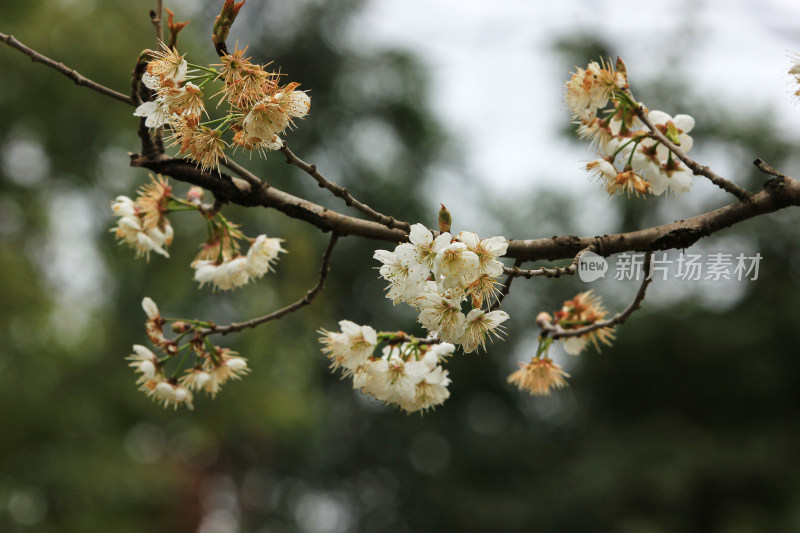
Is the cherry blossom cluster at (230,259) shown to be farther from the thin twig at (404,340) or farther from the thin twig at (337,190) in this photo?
the thin twig at (337,190)

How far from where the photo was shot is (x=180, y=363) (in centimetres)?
169

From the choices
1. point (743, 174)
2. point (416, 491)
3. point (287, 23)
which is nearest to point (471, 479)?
point (416, 491)

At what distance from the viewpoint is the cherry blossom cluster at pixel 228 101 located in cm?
122

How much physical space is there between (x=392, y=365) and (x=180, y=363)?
0.49 m

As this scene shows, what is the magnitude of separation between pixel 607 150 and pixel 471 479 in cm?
863

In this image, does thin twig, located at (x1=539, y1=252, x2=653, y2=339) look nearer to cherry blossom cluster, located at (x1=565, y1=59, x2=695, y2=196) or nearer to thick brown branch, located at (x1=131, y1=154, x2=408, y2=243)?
cherry blossom cluster, located at (x1=565, y1=59, x2=695, y2=196)

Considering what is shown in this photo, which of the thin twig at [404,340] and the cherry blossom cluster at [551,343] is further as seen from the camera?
the cherry blossom cluster at [551,343]

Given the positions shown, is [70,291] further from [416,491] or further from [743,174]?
[743,174]

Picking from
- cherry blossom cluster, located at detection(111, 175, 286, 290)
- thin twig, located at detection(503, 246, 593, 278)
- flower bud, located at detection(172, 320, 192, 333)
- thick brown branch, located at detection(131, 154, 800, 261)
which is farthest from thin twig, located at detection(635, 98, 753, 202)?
flower bud, located at detection(172, 320, 192, 333)

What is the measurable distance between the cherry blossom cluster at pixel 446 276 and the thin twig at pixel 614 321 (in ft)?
0.92

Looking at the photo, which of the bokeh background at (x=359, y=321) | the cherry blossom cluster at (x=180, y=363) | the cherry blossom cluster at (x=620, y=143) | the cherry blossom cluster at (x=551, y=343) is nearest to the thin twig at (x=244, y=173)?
the cherry blossom cluster at (x=180, y=363)

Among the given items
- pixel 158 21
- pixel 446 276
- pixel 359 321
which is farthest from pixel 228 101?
pixel 359 321

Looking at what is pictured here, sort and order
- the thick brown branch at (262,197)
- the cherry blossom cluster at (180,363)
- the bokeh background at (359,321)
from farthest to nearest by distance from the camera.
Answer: the bokeh background at (359,321) → the cherry blossom cluster at (180,363) → the thick brown branch at (262,197)

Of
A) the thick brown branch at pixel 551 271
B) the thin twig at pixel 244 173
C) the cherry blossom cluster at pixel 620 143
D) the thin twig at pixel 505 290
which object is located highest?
the cherry blossom cluster at pixel 620 143
